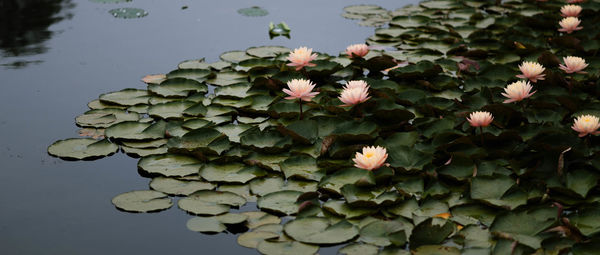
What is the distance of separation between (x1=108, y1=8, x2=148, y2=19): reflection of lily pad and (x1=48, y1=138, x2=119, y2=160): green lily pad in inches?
84.4

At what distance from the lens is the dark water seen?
2.54 metres

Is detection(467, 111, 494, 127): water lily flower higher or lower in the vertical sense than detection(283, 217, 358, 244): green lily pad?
higher

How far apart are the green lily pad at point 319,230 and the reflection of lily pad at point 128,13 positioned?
10.4 ft

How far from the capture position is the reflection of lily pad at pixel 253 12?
5305 mm

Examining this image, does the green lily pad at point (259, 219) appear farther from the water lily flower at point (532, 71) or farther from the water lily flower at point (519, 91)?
the water lily flower at point (532, 71)

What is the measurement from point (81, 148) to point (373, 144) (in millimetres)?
1340

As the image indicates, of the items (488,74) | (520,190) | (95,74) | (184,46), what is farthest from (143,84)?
(520,190)

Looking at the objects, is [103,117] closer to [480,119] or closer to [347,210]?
[347,210]

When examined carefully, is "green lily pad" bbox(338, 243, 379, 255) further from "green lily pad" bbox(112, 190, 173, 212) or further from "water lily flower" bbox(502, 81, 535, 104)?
"water lily flower" bbox(502, 81, 535, 104)

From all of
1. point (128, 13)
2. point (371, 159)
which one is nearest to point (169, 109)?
point (371, 159)

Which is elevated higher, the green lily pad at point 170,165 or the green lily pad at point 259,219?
the green lily pad at point 170,165

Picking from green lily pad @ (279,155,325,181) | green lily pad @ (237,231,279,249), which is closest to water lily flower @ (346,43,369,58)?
green lily pad @ (279,155,325,181)

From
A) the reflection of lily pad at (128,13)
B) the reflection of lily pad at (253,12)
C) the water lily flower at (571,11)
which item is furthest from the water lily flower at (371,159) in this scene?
the reflection of lily pad at (128,13)

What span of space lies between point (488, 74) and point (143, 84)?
1932mm
